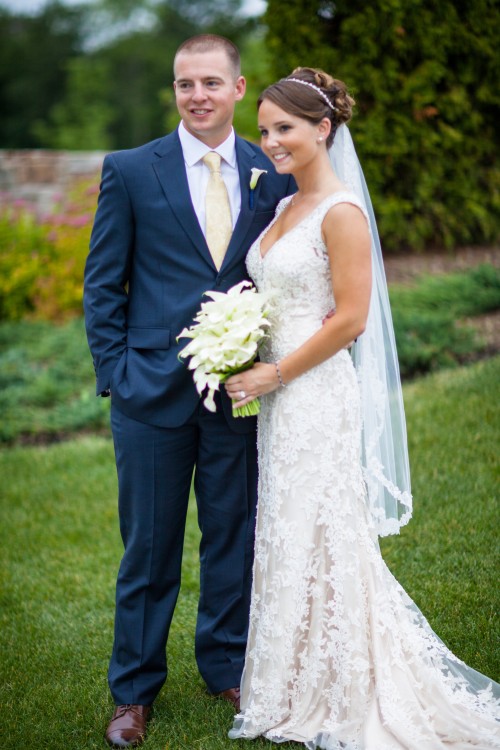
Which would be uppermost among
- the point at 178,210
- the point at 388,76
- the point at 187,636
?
the point at 388,76

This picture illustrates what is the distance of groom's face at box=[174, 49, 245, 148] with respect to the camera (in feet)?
9.96

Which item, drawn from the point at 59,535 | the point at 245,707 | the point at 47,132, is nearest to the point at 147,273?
the point at 245,707

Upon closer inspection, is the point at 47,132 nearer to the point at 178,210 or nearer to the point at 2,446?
the point at 2,446

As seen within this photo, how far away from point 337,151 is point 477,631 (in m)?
2.10

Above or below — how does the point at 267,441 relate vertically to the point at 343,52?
below

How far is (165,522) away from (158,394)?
0.52 meters

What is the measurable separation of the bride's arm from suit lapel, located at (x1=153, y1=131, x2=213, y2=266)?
46 centimetres

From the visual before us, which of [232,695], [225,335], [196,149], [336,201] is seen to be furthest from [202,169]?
[232,695]

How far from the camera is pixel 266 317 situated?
3.04 m

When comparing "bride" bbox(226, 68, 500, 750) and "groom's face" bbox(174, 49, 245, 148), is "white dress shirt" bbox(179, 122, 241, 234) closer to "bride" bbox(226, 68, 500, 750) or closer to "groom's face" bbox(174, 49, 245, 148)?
"groom's face" bbox(174, 49, 245, 148)

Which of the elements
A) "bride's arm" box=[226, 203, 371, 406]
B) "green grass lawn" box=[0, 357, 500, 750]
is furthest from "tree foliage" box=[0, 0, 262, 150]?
"bride's arm" box=[226, 203, 371, 406]

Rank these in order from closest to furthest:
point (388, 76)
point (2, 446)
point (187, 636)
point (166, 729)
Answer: point (166, 729) < point (187, 636) < point (2, 446) < point (388, 76)

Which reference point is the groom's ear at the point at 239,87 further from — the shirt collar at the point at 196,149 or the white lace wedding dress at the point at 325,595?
the white lace wedding dress at the point at 325,595

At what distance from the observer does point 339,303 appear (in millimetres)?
2873
